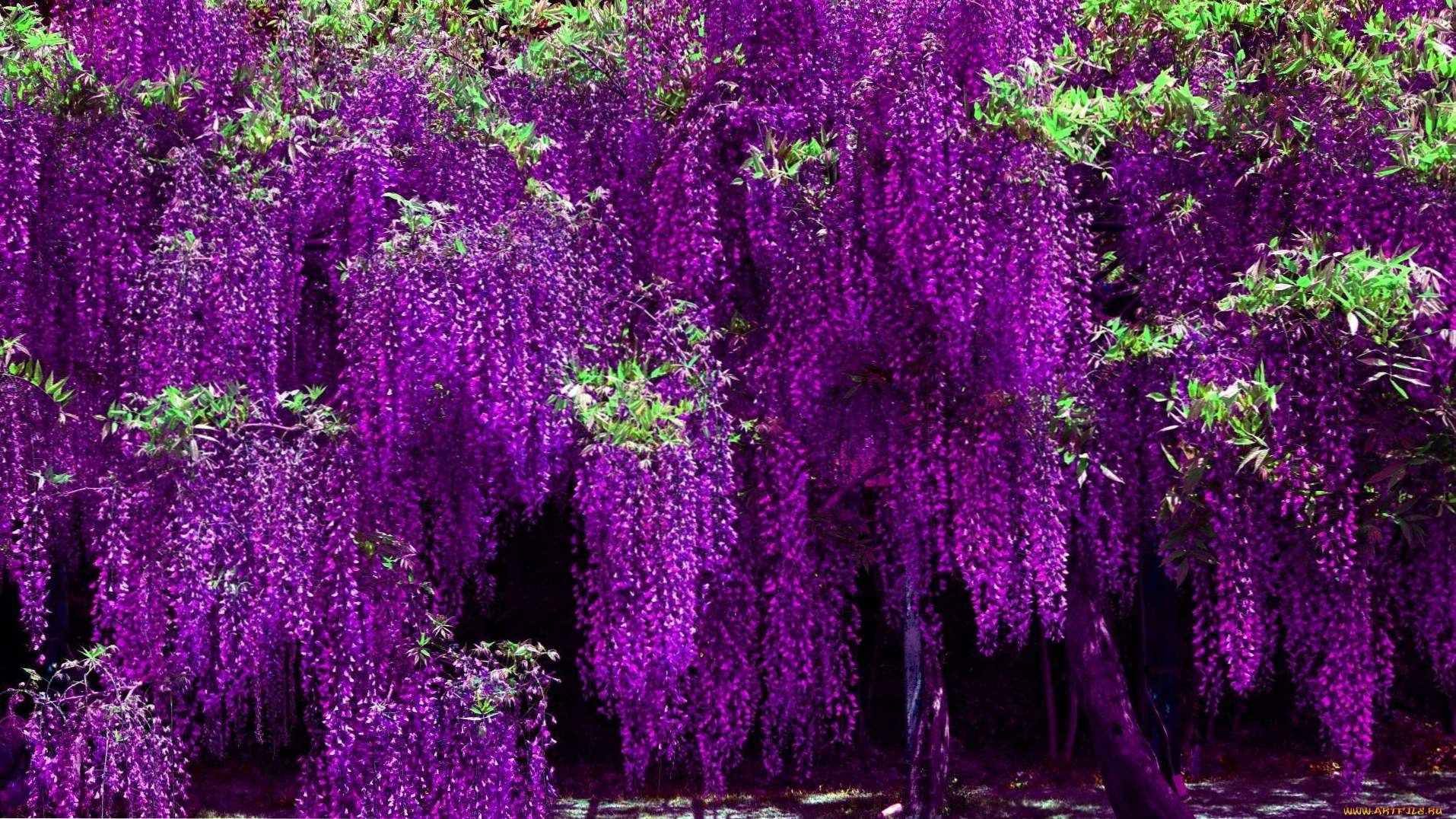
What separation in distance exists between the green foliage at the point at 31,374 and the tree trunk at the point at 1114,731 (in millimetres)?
5845

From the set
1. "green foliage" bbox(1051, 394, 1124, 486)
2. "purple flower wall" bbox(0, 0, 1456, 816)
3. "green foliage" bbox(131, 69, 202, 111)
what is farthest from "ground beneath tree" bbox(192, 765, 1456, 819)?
"green foliage" bbox(131, 69, 202, 111)

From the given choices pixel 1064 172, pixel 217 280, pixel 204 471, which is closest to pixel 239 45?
pixel 217 280

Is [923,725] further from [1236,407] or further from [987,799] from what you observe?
[1236,407]

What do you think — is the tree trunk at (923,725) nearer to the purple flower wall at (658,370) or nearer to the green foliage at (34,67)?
the purple flower wall at (658,370)

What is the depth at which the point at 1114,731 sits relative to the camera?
29.8ft

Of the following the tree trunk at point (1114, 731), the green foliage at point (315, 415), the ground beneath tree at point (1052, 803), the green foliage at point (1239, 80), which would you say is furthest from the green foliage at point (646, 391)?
the ground beneath tree at point (1052, 803)

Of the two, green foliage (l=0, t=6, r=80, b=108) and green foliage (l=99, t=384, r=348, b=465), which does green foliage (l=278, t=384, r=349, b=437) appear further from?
green foliage (l=0, t=6, r=80, b=108)

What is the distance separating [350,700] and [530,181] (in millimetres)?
2615

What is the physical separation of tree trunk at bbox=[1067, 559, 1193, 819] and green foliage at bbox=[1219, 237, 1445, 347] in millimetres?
2892

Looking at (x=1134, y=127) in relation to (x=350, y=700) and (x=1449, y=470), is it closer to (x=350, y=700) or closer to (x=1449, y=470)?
(x=1449, y=470)

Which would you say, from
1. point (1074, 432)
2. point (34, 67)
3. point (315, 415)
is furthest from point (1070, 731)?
point (34, 67)

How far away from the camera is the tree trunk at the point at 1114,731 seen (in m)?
8.97

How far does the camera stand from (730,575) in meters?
7.14

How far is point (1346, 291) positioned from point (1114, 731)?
12.5 ft
